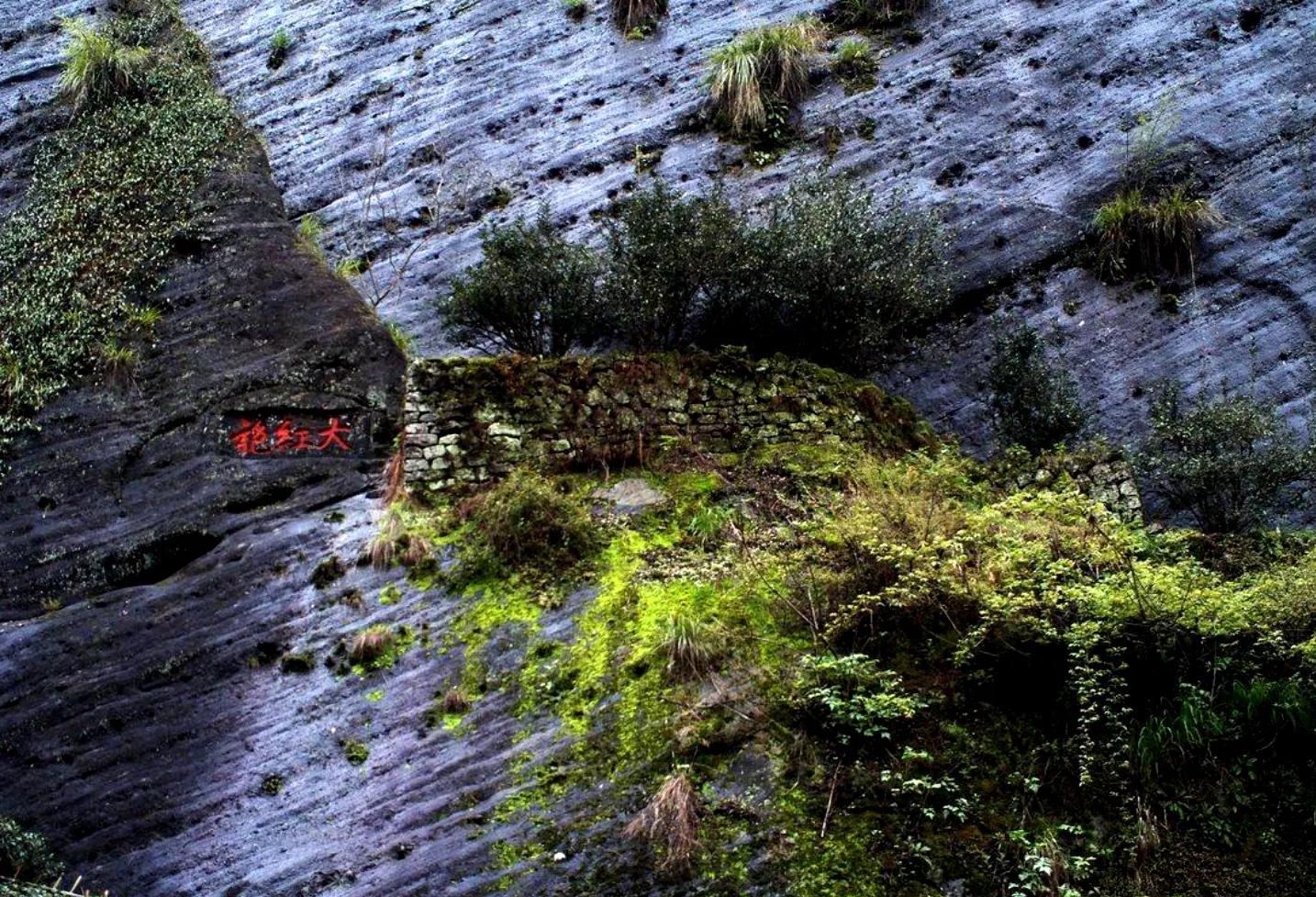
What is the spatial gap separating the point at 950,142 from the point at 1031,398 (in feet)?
13.3

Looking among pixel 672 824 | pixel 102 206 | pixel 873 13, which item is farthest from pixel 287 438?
pixel 873 13

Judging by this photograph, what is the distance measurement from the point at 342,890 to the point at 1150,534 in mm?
5950

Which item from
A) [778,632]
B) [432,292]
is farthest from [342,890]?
[432,292]

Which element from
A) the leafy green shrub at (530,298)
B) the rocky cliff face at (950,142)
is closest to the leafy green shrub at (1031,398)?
the rocky cliff face at (950,142)

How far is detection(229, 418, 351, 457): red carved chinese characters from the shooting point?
34.5 feet

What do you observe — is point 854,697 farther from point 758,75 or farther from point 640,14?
point 640,14

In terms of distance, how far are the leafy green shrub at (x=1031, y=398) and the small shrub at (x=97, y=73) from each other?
1226 cm

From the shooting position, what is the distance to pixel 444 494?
371 inches

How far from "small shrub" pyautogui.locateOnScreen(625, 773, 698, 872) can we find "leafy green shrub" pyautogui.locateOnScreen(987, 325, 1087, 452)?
17.8 feet

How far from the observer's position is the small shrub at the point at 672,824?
6.05 meters

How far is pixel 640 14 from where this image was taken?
15.1m

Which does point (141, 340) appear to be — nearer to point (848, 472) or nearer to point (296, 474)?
point (296, 474)

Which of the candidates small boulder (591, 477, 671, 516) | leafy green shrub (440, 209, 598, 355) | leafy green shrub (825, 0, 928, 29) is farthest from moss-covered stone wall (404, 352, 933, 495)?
leafy green shrub (825, 0, 928, 29)

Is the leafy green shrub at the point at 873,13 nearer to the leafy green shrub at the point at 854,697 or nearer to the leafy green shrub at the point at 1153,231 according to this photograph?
the leafy green shrub at the point at 1153,231
